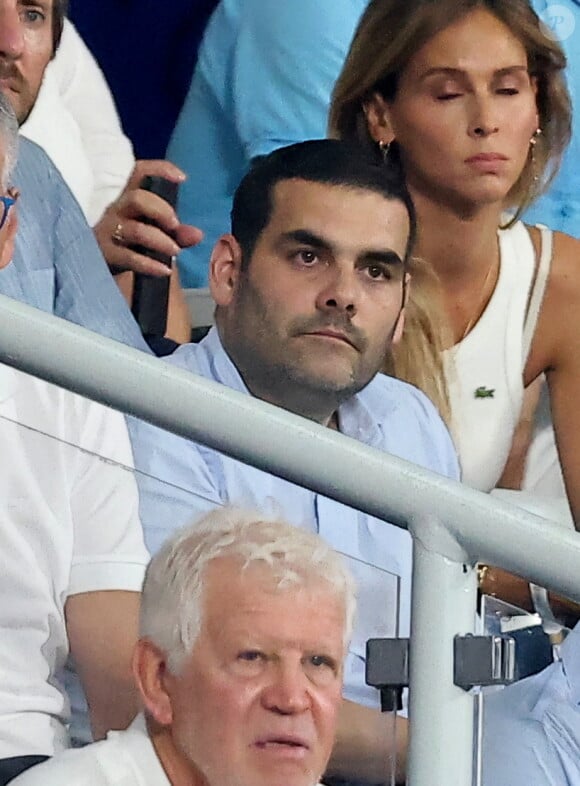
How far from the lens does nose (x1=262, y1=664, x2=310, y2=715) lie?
815mm

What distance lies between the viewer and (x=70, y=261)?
147 centimetres

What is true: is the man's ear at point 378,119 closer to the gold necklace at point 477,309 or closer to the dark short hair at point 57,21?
the gold necklace at point 477,309

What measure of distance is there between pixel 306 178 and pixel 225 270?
115 mm

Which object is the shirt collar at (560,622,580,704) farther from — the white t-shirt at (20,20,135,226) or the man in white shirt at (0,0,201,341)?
the white t-shirt at (20,20,135,226)

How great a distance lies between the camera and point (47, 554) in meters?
0.88

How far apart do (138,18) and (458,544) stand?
114cm

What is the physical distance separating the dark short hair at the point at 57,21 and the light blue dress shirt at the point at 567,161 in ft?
1.66

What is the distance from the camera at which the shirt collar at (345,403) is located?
4.80 feet

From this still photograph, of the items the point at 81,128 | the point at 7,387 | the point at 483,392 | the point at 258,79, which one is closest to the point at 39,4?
the point at 81,128

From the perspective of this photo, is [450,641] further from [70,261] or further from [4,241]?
[70,261]

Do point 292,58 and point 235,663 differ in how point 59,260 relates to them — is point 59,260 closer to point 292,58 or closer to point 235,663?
point 292,58

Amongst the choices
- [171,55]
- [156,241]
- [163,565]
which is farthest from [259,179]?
[163,565]

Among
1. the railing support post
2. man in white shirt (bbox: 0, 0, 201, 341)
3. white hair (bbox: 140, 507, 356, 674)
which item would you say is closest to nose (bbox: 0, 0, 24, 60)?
man in white shirt (bbox: 0, 0, 201, 341)

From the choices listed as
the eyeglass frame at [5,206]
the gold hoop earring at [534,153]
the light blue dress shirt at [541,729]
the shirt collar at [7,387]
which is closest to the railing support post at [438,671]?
the light blue dress shirt at [541,729]
